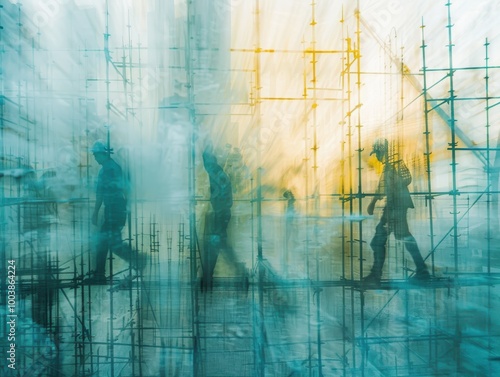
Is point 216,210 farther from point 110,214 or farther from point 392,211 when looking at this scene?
point 392,211

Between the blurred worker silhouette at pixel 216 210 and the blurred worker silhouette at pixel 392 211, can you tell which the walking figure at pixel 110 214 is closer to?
the blurred worker silhouette at pixel 216 210

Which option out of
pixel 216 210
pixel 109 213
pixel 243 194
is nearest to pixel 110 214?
pixel 109 213

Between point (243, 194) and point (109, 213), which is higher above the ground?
point (243, 194)

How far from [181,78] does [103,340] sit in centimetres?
241

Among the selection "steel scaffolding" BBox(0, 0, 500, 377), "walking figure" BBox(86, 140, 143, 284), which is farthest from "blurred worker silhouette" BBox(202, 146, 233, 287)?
"walking figure" BBox(86, 140, 143, 284)

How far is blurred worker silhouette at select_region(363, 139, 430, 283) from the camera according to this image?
2469mm

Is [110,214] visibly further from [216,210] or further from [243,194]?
[243,194]

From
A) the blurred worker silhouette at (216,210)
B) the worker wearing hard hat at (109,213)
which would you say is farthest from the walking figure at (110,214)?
the blurred worker silhouette at (216,210)

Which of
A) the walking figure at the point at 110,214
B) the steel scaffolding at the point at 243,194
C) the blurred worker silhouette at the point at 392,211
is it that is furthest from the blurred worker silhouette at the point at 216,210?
the blurred worker silhouette at the point at 392,211

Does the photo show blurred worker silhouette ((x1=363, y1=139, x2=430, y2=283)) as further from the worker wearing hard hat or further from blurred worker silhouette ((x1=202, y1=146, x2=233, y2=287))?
the worker wearing hard hat

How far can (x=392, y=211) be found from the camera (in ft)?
8.11

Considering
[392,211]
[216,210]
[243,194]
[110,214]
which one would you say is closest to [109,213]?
[110,214]

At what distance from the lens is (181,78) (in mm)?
2480

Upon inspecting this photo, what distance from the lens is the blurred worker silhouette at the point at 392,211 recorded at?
247 cm
